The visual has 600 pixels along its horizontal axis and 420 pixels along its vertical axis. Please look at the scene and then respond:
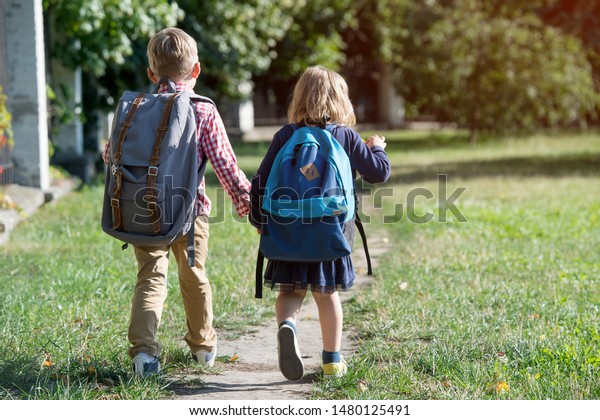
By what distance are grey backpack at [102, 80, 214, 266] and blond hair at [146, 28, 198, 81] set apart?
0.49 feet

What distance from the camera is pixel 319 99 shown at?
416cm

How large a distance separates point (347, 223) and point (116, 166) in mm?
1111

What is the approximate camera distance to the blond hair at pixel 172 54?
13.7 feet

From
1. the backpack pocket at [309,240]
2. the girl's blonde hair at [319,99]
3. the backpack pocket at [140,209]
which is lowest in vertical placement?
the backpack pocket at [309,240]

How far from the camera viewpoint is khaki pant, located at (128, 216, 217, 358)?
13.7ft

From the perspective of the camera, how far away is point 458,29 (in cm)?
2345

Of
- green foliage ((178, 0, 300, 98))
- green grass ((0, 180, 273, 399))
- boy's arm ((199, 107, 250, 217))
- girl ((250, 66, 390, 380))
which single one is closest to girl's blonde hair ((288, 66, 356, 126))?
girl ((250, 66, 390, 380))

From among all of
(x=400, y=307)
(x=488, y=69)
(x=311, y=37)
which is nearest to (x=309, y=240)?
(x=400, y=307)

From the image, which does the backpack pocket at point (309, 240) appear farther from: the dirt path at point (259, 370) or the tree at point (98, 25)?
the tree at point (98, 25)

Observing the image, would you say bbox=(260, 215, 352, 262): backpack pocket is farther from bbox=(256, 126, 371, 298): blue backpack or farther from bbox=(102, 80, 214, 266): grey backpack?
bbox=(102, 80, 214, 266): grey backpack

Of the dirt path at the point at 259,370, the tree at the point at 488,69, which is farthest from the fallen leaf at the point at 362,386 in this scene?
the tree at the point at 488,69

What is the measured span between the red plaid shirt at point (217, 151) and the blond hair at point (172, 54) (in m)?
0.07
